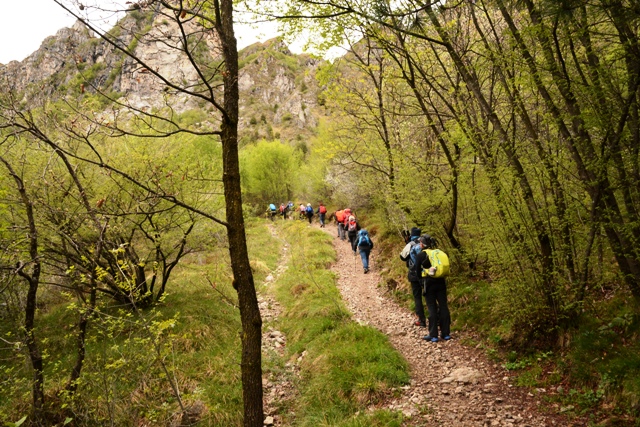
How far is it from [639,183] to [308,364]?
557 centimetres

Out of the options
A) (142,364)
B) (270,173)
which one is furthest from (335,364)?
(270,173)

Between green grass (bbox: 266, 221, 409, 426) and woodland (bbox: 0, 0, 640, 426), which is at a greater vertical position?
woodland (bbox: 0, 0, 640, 426)

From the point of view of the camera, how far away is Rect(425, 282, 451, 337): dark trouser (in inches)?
257

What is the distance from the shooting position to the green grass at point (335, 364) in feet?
16.9

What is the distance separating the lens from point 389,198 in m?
8.98

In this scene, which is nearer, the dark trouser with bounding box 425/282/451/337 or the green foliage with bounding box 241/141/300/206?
the dark trouser with bounding box 425/282/451/337

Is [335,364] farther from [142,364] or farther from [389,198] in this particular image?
[389,198]

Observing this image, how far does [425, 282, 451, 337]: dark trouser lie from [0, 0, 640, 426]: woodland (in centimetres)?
56

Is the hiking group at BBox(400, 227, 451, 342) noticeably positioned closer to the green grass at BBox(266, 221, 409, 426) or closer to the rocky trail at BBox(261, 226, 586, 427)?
the rocky trail at BBox(261, 226, 586, 427)

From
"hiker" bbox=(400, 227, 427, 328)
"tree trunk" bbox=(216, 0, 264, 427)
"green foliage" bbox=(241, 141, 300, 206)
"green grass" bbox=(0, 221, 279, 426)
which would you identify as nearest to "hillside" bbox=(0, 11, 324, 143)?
"tree trunk" bbox=(216, 0, 264, 427)

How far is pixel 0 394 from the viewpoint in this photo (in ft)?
24.1

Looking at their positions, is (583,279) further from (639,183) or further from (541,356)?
(639,183)

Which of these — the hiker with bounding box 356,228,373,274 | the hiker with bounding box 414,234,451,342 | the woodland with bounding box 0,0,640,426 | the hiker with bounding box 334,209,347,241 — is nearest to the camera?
the woodland with bounding box 0,0,640,426

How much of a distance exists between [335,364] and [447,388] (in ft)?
6.18
